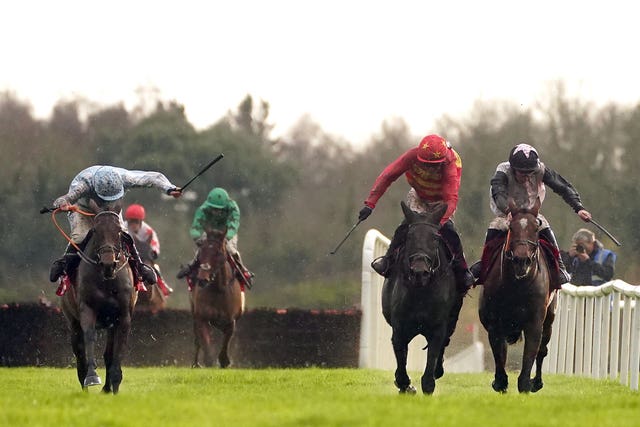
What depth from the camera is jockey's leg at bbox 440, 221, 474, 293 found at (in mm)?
11547

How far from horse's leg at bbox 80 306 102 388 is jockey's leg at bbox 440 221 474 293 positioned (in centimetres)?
282

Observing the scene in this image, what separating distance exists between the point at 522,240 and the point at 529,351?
3.08 feet

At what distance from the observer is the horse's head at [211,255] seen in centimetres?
1838

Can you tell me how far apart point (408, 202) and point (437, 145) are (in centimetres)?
61

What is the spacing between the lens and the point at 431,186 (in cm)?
1191

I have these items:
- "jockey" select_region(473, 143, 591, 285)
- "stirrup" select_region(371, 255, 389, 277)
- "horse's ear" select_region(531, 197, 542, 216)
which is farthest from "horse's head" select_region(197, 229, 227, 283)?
"horse's ear" select_region(531, 197, 542, 216)

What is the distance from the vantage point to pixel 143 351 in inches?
792

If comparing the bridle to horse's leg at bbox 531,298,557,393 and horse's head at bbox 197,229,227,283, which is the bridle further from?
horse's head at bbox 197,229,227,283

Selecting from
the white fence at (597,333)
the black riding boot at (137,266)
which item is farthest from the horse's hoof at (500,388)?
the black riding boot at (137,266)

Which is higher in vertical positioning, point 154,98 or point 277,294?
point 154,98

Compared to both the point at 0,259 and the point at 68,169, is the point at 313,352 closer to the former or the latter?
the point at 0,259

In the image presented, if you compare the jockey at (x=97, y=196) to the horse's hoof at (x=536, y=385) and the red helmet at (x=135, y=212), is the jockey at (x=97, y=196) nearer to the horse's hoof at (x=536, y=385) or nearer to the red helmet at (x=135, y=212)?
the horse's hoof at (x=536, y=385)

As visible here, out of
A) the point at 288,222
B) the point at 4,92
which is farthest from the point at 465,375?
the point at 4,92

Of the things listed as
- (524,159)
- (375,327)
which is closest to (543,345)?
(524,159)
